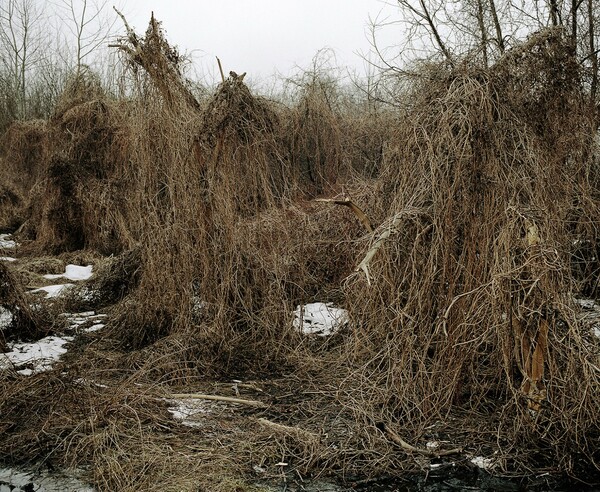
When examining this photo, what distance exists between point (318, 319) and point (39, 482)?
4.39m

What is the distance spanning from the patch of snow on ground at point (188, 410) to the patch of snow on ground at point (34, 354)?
1700 mm

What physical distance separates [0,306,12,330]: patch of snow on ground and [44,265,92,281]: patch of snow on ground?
3.53 m

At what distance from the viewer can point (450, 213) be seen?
534 cm

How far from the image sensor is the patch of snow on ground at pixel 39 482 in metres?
4.44

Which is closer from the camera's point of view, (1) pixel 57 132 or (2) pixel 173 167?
(2) pixel 173 167

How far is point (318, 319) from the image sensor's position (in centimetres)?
832

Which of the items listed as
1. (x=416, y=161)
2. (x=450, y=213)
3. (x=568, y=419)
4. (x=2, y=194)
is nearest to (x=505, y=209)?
(x=450, y=213)

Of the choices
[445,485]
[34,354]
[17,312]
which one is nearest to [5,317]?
[17,312]

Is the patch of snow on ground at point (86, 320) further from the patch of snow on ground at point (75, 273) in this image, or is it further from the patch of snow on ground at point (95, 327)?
the patch of snow on ground at point (75, 273)

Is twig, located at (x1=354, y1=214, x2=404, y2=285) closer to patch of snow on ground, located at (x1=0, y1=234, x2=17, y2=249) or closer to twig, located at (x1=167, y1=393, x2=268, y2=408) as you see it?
twig, located at (x1=167, y1=393, x2=268, y2=408)

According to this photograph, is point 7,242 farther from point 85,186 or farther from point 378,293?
point 378,293

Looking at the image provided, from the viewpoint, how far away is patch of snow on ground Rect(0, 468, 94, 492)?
14.6 feet

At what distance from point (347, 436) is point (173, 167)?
3809mm

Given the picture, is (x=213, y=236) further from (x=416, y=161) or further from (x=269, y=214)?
(x=416, y=161)
